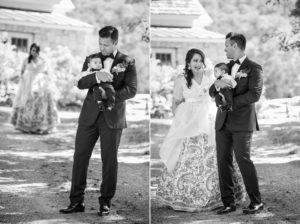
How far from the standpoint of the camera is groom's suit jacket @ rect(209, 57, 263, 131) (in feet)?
10.4

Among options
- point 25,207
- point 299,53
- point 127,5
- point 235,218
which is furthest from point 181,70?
point 25,207

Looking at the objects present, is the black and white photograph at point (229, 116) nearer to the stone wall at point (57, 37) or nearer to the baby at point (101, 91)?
the stone wall at point (57, 37)

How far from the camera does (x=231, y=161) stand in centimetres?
338

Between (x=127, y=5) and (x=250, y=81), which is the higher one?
(x=127, y=5)

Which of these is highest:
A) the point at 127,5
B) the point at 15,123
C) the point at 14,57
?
the point at 127,5

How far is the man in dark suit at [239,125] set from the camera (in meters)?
3.19

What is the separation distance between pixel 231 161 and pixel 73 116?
1.36 metres

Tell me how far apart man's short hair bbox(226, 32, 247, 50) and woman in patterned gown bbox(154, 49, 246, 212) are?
29cm

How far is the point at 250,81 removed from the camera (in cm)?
319

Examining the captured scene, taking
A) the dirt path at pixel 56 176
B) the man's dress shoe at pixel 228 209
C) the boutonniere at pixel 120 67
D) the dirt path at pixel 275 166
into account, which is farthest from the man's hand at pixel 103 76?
the man's dress shoe at pixel 228 209

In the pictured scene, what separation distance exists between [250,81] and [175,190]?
1049 millimetres

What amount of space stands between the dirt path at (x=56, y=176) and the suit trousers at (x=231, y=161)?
0.67m

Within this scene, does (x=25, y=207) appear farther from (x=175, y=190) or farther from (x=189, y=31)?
(x=189, y=31)

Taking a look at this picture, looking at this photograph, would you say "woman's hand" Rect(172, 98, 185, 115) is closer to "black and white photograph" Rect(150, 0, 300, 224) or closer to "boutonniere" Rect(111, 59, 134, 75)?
"black and white photograph" Rect(150, 0, 300, 224)
